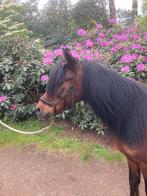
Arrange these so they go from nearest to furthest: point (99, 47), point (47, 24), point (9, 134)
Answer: point (9, 134)
point (99, 47)
point (47, 24)

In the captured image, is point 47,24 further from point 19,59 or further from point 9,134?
point 9,134

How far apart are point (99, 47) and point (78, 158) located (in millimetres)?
3027

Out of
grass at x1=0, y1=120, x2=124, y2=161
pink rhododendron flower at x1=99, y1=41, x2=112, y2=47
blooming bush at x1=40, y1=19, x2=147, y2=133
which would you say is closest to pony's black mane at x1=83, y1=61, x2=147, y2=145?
blooming bush at x1=40, y1=19, x2=147, y2=133

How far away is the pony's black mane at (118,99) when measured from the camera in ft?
11.2

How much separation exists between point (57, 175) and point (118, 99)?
213 centimetres

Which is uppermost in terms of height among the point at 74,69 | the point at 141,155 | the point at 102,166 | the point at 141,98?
the point at 74,69

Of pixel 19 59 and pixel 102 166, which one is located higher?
pixel 19 59

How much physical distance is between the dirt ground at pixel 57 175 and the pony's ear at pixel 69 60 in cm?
202

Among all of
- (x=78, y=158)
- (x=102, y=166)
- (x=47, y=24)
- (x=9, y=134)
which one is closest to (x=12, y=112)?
(x=9, y=134)

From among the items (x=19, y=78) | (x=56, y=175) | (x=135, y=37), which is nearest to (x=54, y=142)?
(x=56, y=175)

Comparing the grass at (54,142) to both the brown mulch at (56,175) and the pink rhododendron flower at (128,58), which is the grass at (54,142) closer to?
the brown mulch at (56,175)

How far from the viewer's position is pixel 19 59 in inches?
274

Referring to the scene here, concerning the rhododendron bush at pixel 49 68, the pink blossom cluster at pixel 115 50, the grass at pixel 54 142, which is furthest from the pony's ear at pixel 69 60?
the rhododendron bush at pixel 49 68

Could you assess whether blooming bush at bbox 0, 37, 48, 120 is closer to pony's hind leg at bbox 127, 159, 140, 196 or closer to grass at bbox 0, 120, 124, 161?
grass at bbox 0, 120, 124, 161
